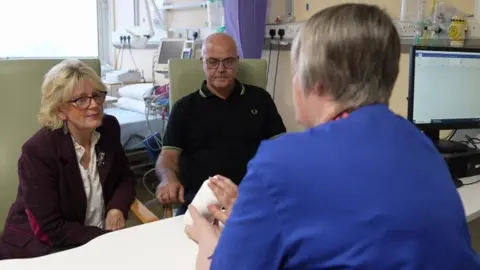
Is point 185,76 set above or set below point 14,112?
above

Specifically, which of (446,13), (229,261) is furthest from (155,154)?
(229,261)

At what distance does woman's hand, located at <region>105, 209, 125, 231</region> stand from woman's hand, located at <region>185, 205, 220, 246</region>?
54 centimetres

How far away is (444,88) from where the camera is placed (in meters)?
1.83

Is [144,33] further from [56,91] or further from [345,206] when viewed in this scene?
[345,206]

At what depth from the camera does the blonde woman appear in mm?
1551

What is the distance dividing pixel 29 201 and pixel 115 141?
399mm

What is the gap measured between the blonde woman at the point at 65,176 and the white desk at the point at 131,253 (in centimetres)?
40

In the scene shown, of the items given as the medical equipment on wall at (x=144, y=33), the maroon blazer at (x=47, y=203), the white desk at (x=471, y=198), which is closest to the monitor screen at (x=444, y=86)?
the white desk at (x=471, y=198)

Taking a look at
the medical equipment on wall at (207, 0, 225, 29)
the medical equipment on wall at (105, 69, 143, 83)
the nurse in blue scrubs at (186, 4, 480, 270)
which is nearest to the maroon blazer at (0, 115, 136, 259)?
the nurse in blue scrubs at (186, 4, 480, 270)

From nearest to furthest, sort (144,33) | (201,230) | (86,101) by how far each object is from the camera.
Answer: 1. (201,230)
2. (86,101)
3. (144,33)

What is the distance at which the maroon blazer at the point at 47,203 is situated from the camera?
5.06ft

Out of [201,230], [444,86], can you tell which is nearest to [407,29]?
[444,86]

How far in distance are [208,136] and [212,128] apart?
0.14 feet

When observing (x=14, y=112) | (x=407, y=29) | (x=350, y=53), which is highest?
(x=407, y=29)
